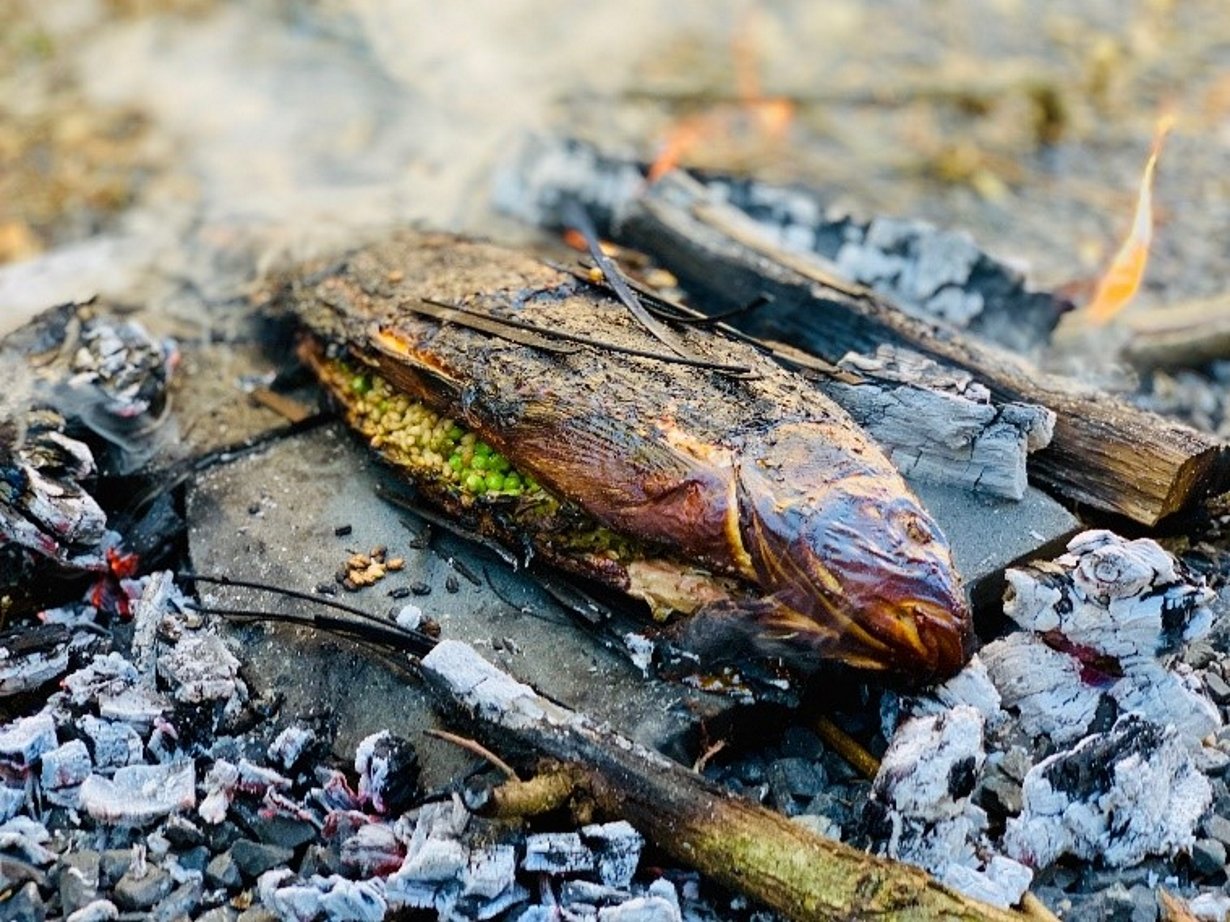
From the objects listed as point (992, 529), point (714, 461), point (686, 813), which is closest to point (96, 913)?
point (686, 813)

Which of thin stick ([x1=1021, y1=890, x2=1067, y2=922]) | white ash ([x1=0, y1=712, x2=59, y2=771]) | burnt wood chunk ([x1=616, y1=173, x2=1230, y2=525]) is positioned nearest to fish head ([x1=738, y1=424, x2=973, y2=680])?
thin stick ([x1=1021, y1=890, x2=1067, y2=922])

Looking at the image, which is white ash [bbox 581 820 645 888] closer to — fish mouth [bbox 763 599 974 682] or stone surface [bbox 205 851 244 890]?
fish mouth [bbox 763 599 974 682]

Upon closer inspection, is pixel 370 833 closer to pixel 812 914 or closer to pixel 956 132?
pixel 812 914

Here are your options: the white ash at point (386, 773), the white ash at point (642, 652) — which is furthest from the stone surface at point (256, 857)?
the white ash at point (642, 652)

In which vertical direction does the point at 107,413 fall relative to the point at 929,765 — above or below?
below

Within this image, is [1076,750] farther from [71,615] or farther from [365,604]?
[71,615]

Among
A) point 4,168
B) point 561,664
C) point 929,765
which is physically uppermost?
point 929,765

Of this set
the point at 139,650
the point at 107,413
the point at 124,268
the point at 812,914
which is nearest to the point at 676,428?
the point at 812,914
